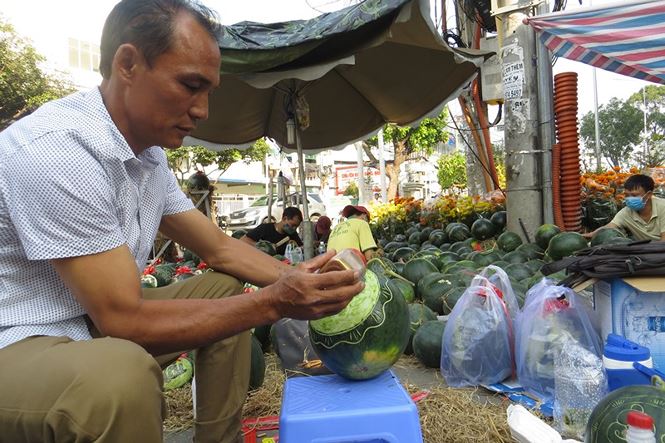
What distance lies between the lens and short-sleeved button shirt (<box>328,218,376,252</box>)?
602 cm

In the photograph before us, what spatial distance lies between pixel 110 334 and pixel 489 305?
224 cm

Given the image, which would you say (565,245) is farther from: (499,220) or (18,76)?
(18,76)

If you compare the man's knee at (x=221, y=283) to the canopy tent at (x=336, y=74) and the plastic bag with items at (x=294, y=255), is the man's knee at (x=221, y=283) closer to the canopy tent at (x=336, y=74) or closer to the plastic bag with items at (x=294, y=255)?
the canopy tent at (x=336, y=74)

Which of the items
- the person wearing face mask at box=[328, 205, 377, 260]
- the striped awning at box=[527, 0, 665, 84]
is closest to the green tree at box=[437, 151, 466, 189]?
the person wearing face mask at box=[328, 205, 377, 260]

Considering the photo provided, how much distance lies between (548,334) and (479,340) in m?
0.40

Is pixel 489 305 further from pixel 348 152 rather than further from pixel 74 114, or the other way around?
pixel 348 152

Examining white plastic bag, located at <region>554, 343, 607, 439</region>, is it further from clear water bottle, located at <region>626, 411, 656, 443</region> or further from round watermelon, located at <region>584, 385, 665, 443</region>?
clear water bottle, located at <region>626, 411, 656, 443</region>

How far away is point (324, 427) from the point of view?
1.69m

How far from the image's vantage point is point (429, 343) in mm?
3438

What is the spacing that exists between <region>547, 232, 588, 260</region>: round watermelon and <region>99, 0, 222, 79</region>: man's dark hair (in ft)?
14.9

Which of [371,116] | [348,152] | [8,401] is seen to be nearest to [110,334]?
[8,401]

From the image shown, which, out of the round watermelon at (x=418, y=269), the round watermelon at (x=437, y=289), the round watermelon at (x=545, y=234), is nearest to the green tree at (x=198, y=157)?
the round watermelon at (x=545, y=234)

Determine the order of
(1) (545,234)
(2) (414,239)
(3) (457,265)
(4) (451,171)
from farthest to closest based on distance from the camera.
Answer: (4) (451,171), (2) (414,239), (1) (545,234), (3) (457,265)

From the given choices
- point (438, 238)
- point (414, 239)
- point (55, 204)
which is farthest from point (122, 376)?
point (414, 239)
